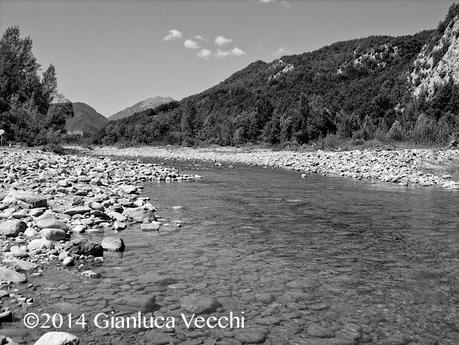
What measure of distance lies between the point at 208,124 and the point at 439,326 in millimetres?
114598

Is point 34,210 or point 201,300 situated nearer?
point 201,300

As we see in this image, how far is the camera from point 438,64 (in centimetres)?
8325

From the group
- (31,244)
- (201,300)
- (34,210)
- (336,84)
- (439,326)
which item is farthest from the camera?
(336,84)

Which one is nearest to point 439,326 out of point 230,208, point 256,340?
point 256,340

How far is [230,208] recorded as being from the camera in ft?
43.1

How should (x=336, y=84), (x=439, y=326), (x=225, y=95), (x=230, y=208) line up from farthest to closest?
(x=225, y=95)
(x=336, y=84)
(x=230, y=208)
(x=439, y=326)

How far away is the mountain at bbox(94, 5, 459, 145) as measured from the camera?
5772 cm

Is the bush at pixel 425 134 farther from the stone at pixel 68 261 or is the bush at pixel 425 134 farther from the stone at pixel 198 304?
the stone at pixel 68 261

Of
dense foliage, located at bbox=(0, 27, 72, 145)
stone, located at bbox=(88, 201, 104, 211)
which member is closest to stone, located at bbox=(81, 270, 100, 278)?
stone, located at bbox=(88, 201, 104, 211)

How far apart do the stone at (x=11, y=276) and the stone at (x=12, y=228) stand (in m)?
2.44

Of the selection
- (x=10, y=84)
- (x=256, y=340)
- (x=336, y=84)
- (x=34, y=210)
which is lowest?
(x=256, y=340)

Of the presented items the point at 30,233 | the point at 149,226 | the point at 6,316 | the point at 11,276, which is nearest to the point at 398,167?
the point at 149,226

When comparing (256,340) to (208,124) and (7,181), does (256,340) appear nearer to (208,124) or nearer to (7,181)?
(7,181)

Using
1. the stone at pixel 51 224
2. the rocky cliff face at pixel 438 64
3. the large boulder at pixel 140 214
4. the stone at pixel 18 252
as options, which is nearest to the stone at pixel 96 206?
the large boulder at pixel 140 214
